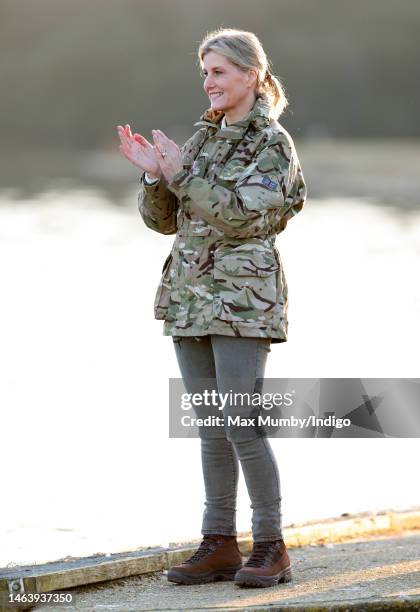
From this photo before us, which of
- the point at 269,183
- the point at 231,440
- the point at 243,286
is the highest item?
the point at 269,183

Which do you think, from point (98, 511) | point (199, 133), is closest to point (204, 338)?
point (199, 133)

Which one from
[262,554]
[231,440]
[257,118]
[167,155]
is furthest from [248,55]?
[262,554]

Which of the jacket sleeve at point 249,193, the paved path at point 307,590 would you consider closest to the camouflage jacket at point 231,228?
the jacket sleeve at point 249,193

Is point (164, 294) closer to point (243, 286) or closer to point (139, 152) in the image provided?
point (243, 286)

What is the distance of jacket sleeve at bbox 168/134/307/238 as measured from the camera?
3615 mm

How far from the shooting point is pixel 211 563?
12.8 ft

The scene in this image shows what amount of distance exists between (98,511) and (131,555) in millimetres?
1222

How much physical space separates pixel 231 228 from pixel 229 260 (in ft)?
0.30

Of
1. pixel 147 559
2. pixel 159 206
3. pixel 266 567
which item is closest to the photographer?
pixel 266 567

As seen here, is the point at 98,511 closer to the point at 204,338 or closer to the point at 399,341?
the point at 204,338

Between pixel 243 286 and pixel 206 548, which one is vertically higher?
pixel 243 286

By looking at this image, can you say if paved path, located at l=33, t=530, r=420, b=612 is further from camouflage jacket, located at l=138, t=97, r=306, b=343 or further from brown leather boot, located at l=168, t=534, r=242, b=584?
camouflage jacket, located at l=138, t=97, r=306, b=343

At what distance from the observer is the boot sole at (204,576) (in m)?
3.89

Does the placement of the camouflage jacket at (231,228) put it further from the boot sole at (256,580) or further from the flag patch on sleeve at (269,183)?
the boot sole at (256,580)
